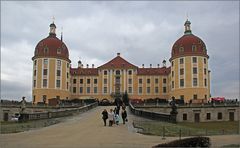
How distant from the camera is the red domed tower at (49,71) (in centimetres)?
6931

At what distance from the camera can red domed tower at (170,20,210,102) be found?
2635 inches

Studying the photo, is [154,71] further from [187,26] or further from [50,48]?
[50,48]

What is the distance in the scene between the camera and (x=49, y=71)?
70.2 meters

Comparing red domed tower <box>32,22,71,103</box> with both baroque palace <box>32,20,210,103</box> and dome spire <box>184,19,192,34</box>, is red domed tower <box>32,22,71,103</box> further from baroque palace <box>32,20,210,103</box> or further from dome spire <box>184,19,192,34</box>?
dome spire <box>184,19,192,34</box>

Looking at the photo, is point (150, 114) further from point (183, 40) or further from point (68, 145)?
point (183, 40)

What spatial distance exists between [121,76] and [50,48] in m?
18.6

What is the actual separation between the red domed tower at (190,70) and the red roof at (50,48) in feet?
77.3

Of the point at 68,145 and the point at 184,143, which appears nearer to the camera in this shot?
the point at 184,143

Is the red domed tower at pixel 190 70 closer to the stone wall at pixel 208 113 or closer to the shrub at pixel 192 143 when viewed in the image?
the stone wall at pixel 208 113

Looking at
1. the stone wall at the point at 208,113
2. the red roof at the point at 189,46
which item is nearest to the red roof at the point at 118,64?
the red roof at the point at 189,46

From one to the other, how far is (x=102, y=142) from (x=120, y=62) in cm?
6629

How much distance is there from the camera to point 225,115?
56.3 m

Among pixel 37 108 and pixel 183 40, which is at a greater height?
pixel 183 40

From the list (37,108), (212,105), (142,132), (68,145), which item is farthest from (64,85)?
(68,145)
